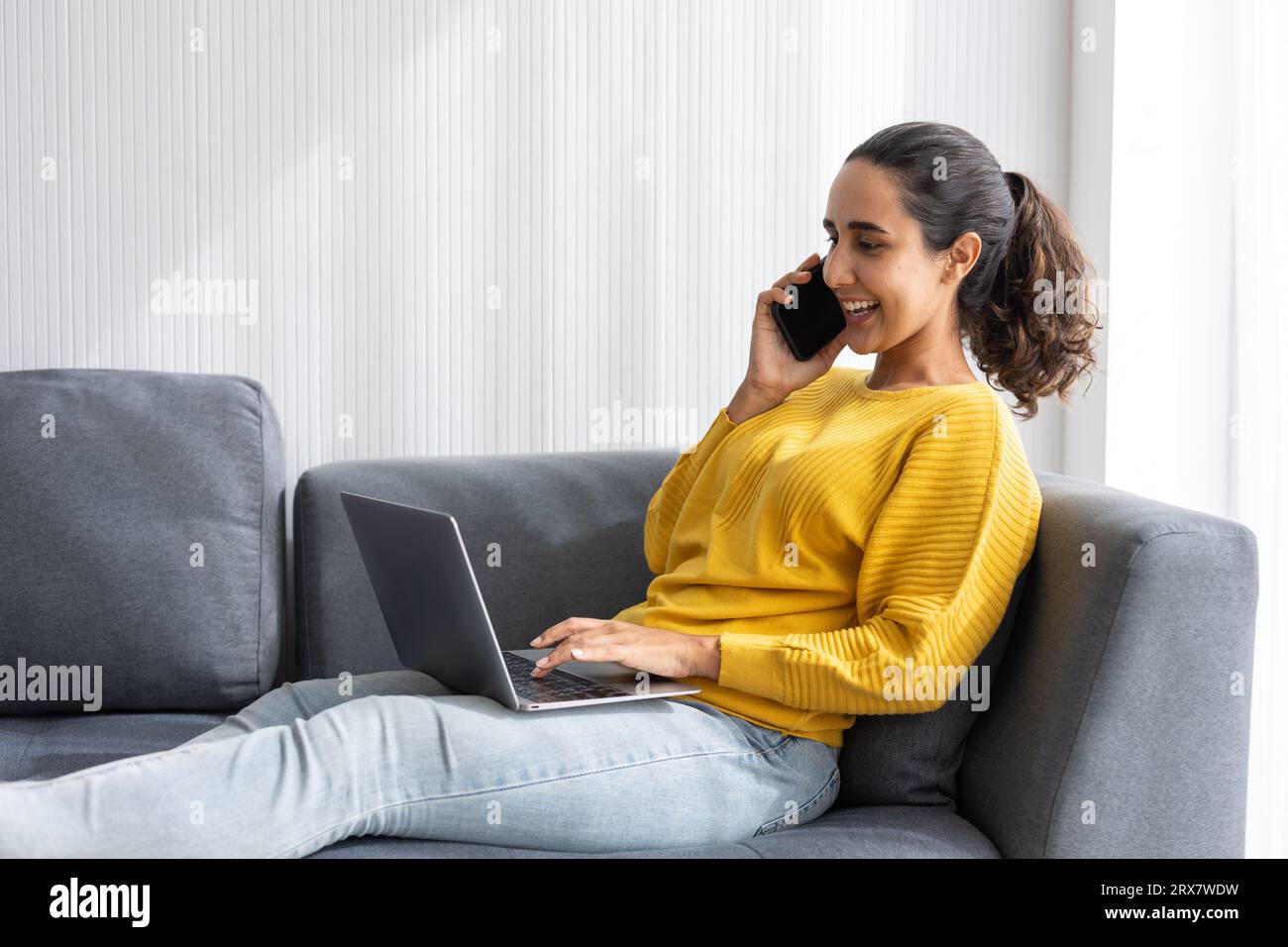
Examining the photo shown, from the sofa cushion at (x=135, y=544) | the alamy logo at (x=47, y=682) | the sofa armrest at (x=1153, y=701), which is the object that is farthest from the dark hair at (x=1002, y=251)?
the alamy logo at (x=47, y=682)

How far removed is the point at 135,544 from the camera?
1.71 metres

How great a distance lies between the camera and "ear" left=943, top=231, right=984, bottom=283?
1.41 m

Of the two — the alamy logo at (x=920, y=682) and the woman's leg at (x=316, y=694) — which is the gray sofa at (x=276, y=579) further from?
the woman's leg at (x=316, y=694)

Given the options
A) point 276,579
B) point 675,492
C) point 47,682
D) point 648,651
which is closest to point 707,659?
point 648,651

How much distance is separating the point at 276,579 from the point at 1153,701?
1251 millimetres

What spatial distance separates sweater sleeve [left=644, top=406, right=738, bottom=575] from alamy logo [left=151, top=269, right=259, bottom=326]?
799 mm

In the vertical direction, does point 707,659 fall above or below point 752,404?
below

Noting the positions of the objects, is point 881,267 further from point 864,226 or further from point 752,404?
point 752,404

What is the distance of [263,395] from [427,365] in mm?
285

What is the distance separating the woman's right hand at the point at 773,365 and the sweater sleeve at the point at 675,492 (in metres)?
0.03

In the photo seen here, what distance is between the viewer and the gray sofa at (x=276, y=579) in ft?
4.18

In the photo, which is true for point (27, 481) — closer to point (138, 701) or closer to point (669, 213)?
point (138, 701)
